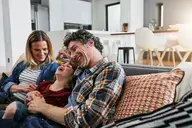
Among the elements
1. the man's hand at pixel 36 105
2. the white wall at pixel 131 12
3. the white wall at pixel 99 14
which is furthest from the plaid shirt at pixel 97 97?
the white wall at pixel 99 14

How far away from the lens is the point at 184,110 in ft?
Answer: 1.45

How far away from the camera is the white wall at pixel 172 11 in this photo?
6.52 m

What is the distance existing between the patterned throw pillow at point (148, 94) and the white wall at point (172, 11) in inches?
246

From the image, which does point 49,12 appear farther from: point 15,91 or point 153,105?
point 153,105

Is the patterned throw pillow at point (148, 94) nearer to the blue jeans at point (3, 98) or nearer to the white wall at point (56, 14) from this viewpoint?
the blue jeans at point (3, 98)

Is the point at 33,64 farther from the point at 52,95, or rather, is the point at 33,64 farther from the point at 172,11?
the point at 172,11

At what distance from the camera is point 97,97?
0.97 metres

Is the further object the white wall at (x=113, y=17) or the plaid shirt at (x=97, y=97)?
the white wall at (x=113, y=17)

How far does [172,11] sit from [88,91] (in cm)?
660

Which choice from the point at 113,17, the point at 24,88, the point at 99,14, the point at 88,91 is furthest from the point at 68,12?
the point at 88,91

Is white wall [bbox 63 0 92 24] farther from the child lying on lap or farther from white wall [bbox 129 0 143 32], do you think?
the child lying on lap

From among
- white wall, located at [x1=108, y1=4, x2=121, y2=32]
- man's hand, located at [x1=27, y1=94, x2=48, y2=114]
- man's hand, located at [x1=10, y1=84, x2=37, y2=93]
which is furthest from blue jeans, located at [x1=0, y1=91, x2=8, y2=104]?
white wall, located at [x1=108, y1=4, x2=121, y2=32]

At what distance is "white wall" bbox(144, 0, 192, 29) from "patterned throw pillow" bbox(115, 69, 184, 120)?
20.5 feet

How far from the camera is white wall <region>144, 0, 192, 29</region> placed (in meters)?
6.52
